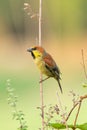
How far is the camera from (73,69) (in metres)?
18.0

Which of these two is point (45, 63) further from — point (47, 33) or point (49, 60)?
point (47, 33)

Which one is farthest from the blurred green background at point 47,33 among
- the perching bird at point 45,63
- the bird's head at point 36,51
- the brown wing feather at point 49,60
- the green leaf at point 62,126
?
the green leaf at point 62,126

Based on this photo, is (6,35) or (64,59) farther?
(6,35)

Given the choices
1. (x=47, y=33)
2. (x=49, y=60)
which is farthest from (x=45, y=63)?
(x=47, y=33)

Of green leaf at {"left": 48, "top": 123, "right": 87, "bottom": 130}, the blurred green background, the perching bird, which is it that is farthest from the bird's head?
the blurred green background

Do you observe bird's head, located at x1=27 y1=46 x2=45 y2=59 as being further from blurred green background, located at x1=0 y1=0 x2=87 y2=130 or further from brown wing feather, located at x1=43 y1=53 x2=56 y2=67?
blurred green background, located at x1=0 y1=0 x2=87 y2=130

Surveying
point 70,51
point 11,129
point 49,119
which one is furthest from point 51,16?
point 49,119

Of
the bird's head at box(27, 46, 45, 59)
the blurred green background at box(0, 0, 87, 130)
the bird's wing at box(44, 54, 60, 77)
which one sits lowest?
the blurred green background at box(0, 0, 87, 130)

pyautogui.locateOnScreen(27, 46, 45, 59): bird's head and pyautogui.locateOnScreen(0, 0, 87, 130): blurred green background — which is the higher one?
pyautogui.locateOnScreen(27, 46, 45, 59): bird's head

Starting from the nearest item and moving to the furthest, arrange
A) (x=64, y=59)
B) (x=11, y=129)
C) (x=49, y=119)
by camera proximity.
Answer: (x=49, y=119) < (x=11, y=129) < (x=64, y=59)

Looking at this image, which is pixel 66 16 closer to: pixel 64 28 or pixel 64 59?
pixel 64 28

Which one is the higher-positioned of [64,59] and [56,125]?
[56,125]

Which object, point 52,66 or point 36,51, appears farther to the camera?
point 52,66

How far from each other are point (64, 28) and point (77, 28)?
0.39 metres
